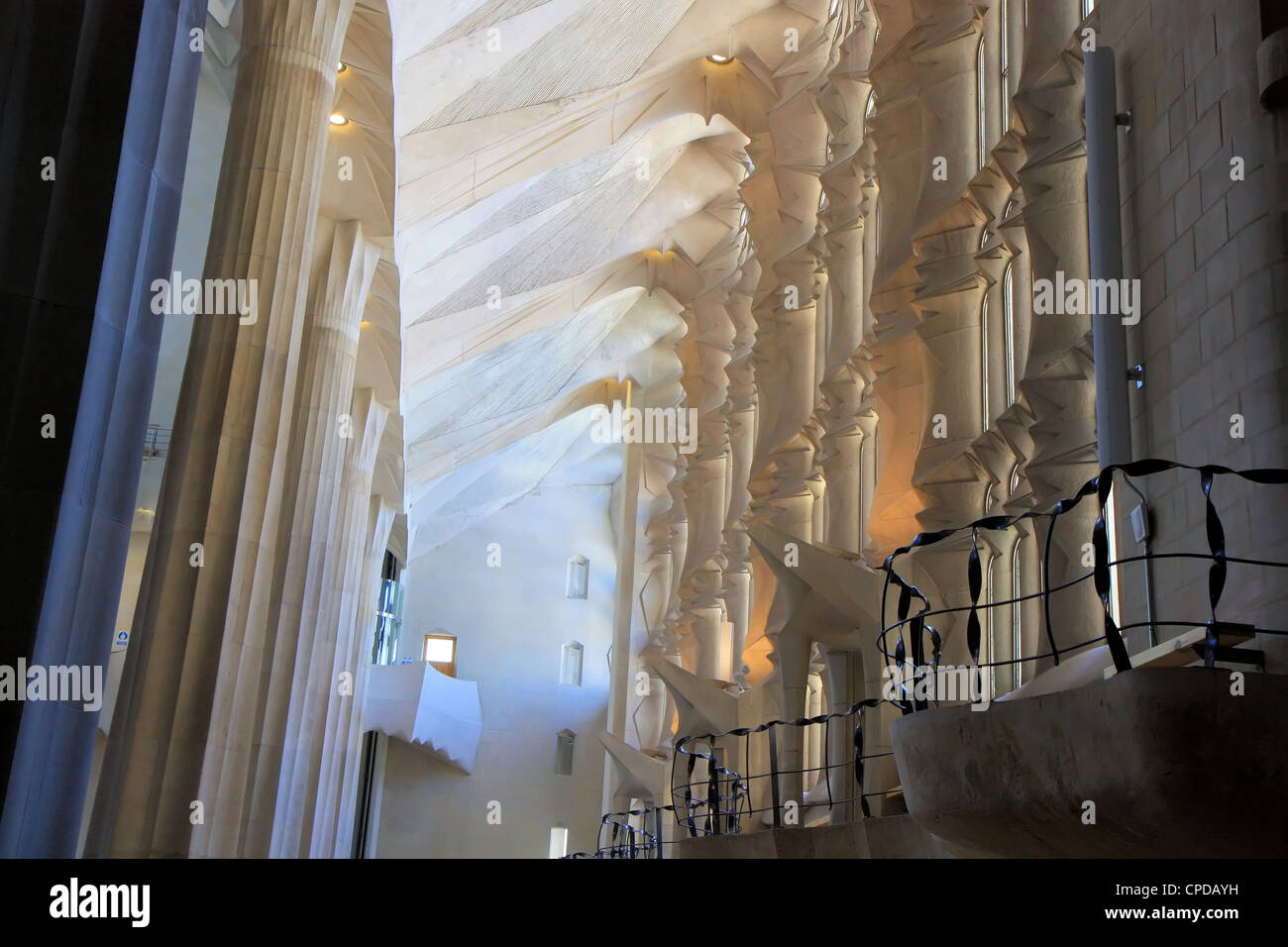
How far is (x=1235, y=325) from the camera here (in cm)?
870

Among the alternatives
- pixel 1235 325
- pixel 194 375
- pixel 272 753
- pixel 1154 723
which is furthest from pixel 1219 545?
pixel 272 753

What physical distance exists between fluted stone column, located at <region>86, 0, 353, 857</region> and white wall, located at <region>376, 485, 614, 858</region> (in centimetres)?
2349

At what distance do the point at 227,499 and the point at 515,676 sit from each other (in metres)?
26.5

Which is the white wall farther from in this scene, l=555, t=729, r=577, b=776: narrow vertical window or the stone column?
the stone column

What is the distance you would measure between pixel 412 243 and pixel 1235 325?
46.4 ft

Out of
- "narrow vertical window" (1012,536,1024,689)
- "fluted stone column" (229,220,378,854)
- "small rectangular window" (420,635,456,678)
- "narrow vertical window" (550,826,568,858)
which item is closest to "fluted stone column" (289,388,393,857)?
"fluted stone column" (229,220,378,854)

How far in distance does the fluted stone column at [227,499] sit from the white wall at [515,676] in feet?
77.1

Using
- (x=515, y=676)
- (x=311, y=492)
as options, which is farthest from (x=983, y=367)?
(x=515, y=676)

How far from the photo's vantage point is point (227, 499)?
38.5 ft

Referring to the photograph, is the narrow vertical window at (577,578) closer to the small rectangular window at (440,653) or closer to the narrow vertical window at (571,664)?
the narrow vertical window at (571,664)

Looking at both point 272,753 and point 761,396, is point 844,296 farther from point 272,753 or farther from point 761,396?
point 272,753

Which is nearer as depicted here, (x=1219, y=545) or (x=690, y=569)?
(x=1219, y=545)

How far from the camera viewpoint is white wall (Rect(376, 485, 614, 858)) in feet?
117
